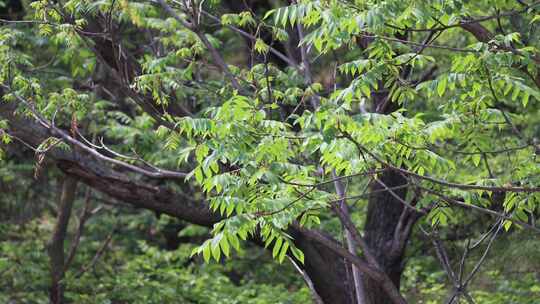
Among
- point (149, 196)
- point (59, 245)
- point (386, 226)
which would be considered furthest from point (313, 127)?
point (59, 245)

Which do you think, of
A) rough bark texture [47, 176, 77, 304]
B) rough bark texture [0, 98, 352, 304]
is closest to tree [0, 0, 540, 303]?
rough bark texture [0, 98, 352, 304]

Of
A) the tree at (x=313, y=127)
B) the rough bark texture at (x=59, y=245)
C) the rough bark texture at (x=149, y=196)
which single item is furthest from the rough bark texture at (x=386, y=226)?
the rough bark texture at (x=59, y=245)

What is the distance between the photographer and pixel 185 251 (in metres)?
10.5

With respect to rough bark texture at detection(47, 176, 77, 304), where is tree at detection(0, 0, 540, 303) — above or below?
above

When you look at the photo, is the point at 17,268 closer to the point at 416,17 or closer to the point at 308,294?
the point at 308,294

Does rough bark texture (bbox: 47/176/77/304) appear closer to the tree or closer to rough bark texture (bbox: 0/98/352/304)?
the tree

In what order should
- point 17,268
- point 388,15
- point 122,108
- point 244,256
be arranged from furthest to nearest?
point 244,256 < point 122,108 < point 17,268 < point 388,15

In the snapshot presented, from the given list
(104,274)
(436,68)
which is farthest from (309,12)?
(104,274)

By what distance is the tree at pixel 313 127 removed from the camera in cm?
412

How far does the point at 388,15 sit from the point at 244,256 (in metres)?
7.60

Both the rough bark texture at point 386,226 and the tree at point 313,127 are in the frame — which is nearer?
the tree at point 313,127

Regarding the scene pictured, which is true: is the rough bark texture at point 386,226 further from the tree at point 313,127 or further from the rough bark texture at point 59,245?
the rough bark texture at point 59,245

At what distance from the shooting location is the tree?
4125 millimetres

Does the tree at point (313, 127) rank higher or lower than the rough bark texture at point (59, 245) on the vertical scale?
higher
